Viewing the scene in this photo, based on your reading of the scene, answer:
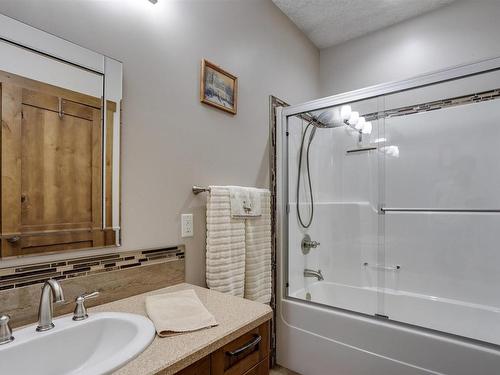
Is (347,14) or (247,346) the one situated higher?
(347,14)

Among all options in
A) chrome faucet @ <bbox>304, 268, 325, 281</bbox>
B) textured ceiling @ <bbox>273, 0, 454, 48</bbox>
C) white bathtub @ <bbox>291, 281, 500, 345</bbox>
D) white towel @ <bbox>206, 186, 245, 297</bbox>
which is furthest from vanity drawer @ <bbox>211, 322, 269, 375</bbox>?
textured ceiling @ <bbox>273, 0, 454, 48</bbox>

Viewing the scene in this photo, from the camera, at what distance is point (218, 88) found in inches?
68.2

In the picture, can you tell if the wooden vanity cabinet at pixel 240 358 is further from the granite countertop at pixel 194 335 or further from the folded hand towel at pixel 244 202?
the folded hand towel at pixel 244 202

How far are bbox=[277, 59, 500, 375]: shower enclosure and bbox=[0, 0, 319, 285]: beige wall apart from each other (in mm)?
439

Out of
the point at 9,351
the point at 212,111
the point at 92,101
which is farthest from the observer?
the point at 212,111

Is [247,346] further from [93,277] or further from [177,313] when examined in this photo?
[93,277]

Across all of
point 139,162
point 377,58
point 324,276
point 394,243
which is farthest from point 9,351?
point 377,58

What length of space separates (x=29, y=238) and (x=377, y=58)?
9.36 feet

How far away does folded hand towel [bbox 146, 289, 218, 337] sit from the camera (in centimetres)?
91

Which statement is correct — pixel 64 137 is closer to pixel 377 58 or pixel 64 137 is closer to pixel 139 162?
pixel 139 162

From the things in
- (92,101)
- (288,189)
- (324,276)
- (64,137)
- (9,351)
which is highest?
(92,101)

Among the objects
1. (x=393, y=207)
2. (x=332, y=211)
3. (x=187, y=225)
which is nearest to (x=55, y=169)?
(x=187, y=225)

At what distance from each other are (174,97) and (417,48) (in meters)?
2.14

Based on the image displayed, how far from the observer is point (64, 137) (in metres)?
1.06
